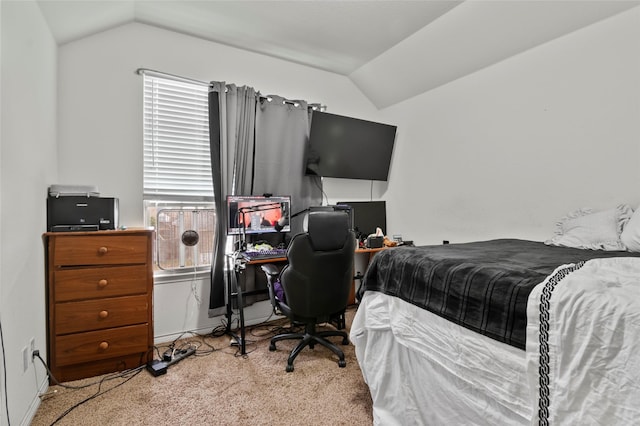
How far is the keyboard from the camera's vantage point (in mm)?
2504

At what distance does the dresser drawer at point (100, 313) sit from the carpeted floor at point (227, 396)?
0.35 metres

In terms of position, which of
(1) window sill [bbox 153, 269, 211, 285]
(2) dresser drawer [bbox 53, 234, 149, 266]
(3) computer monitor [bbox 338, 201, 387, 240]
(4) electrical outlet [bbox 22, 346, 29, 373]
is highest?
(3) computer monitor [bbox 338, 201, 387, 240]

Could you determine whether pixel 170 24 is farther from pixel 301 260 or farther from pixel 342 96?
pixel 301 260

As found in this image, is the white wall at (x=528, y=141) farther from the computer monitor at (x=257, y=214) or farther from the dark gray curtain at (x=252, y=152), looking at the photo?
the computer monitor at (x=257, y=214)

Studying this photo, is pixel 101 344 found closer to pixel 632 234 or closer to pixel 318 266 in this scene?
pixel 318 266

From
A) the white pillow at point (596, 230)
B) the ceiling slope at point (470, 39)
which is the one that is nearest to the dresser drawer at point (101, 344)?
the white pillow at point (596, 230)

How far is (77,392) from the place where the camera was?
6.23 feet

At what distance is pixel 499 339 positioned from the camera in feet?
3.45

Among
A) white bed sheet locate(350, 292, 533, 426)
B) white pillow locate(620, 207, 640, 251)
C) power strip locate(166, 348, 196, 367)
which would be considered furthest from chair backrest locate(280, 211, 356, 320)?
white pillow locate(620, 207, 640, 251)

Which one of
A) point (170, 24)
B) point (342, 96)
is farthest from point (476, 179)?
point (170, 24)

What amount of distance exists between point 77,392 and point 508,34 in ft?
12.8

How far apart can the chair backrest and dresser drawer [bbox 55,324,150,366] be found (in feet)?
3.49

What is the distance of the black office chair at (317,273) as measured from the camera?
2.12 meters

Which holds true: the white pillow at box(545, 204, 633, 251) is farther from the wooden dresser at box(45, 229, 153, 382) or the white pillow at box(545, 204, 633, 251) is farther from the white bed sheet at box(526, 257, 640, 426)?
the wooden dresser at box(45, 229, 153, 382)
